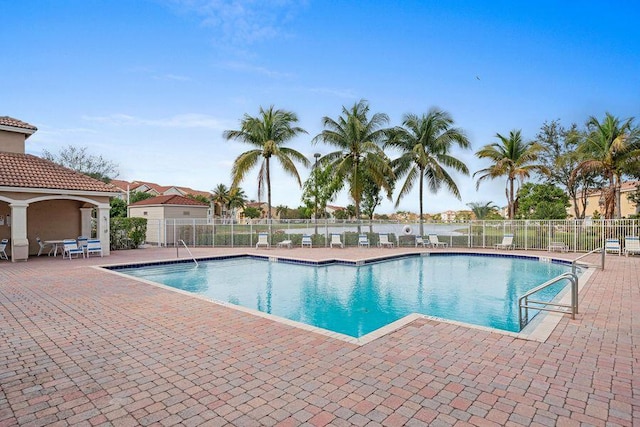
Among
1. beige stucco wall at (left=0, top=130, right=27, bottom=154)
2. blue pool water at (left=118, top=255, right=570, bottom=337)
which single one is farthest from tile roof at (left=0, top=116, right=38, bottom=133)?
blue pool water at (left=118, top=255, right=570, bottom=337)

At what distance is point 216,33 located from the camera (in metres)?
13.4

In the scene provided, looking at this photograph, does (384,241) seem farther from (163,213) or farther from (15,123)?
(15,123)

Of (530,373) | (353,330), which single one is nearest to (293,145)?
(353,330)

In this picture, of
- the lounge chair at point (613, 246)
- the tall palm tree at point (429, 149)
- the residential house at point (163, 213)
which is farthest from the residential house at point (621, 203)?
the residential house at point (163, 213)

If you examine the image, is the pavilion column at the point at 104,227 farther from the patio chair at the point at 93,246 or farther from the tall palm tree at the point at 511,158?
the tall palm tree at the point at 511,158

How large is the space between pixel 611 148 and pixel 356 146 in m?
13.2

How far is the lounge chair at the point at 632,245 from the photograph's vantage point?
15641mm

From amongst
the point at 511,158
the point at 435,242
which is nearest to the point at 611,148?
the point at 511,158

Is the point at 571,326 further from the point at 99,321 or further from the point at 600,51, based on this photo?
the point at 600,51

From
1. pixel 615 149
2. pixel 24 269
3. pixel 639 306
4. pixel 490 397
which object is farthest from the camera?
pixel 615 149

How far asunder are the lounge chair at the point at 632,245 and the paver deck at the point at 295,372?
12.0m

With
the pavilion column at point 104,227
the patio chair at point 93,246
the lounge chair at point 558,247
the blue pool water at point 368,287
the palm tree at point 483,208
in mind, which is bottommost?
the blue pool water at point 368,287

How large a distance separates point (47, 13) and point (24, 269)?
8.67 meters

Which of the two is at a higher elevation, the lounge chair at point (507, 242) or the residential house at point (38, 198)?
the residential house at point (38, 198)
